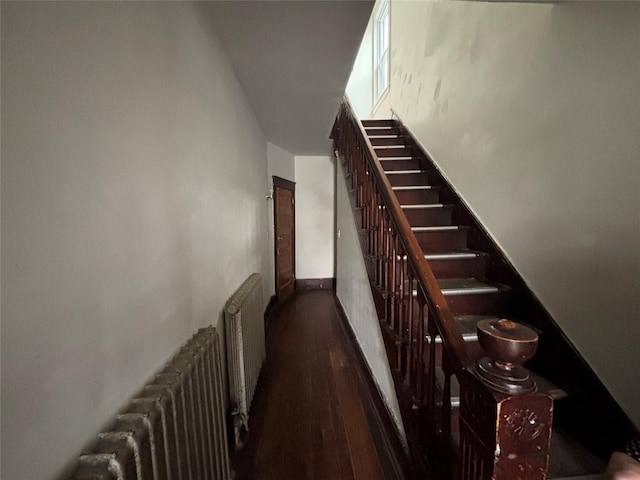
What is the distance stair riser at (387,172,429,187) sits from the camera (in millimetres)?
2695

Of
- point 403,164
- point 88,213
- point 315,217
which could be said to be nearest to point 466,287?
point 403,164

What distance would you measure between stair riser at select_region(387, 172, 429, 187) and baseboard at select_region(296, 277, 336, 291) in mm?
2854

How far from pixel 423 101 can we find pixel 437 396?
9.37 ft

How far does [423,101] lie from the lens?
2900 mm

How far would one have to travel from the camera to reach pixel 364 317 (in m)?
2.47

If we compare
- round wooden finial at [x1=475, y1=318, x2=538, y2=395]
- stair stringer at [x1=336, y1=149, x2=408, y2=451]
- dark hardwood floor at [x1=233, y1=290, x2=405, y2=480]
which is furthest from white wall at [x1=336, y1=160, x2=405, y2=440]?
round wooden finial at [x1=475, y1=318, x2=538, y2=395]

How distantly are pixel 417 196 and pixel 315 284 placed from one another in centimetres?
310

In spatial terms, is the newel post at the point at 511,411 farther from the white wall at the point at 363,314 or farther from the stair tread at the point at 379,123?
the stair tread at the point at 379,123

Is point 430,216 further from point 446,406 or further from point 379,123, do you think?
point 379,123

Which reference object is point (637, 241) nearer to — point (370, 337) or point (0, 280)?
point (370, 337)

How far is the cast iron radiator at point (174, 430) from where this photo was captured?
612 millimetres

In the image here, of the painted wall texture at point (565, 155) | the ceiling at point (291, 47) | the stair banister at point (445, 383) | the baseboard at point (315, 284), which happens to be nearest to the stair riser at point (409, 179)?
the painted wall texture at point (565, 155)

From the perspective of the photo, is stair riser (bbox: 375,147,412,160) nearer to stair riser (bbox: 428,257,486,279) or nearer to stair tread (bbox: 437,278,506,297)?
stair riser (bbox: 428,257,486,279)

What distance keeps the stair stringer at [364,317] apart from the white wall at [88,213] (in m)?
1.36
